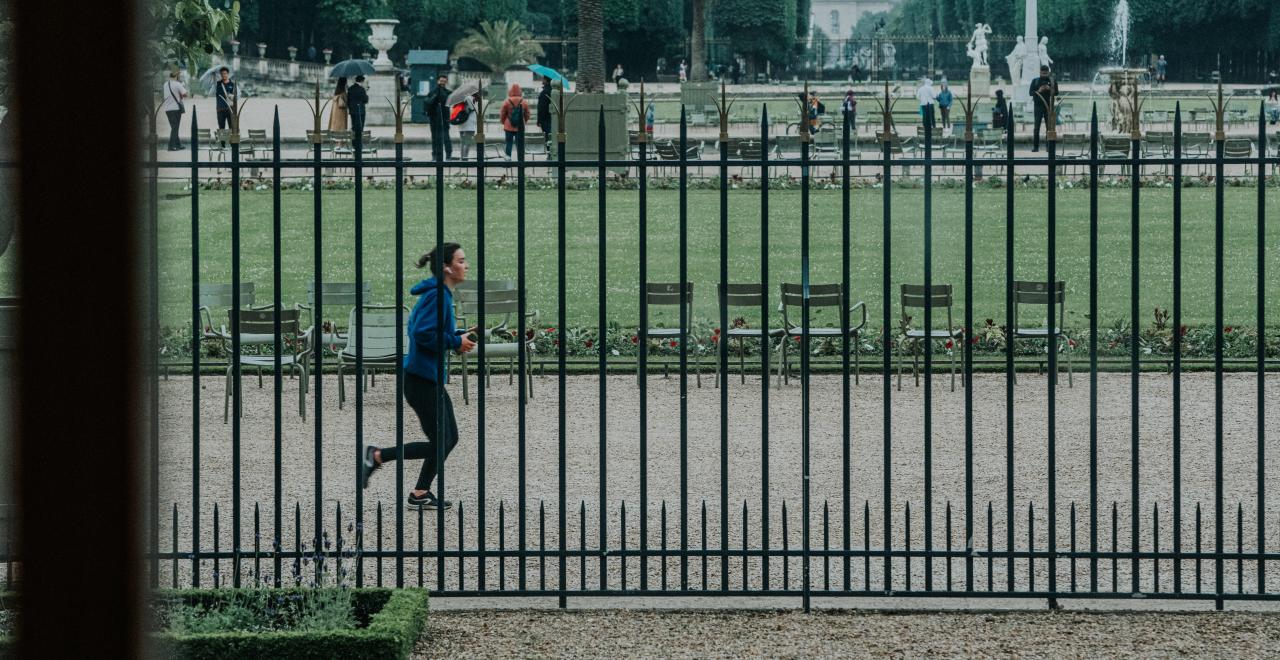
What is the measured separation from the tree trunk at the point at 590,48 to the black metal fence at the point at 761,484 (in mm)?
18569

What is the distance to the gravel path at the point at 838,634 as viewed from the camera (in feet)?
18.9

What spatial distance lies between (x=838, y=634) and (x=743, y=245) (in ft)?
44.3

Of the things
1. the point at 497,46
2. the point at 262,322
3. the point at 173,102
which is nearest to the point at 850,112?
the point at 262,322

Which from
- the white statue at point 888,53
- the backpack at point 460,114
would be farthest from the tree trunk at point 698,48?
the backpack at point 460,114

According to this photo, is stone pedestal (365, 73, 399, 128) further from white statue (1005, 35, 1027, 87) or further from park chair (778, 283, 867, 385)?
park chair (778, 283, 867, 385)

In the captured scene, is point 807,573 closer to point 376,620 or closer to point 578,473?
point 376,620

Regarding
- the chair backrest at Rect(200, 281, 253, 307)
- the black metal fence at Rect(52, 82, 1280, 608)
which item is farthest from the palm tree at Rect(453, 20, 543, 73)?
the black metal fence at Rect(52, 82, 1280, 608)

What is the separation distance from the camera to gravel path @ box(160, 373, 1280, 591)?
7.11 meters

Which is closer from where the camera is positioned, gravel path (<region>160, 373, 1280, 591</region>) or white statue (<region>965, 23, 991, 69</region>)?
gravel path (<region>160, 373, 1280, 591</region>)

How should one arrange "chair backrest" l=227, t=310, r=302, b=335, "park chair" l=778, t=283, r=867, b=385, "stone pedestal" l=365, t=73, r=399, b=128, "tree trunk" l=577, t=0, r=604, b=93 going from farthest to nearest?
"stone pedestal" l=365, t=73, r=399, b=128
"tree trunk" l=577, t=0, r=604, b=93
"park chair" l=778, t=283, r=867, b=385
"chair backrest" l=227, t=310, r=302, b=335

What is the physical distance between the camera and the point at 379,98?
39031mm

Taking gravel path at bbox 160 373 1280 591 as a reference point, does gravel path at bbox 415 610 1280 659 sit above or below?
below

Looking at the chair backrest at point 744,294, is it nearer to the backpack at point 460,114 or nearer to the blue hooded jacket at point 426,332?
the blue hooded jacket at point 426,332

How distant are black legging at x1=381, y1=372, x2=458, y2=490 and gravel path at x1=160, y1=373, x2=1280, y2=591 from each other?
8.6 inches
